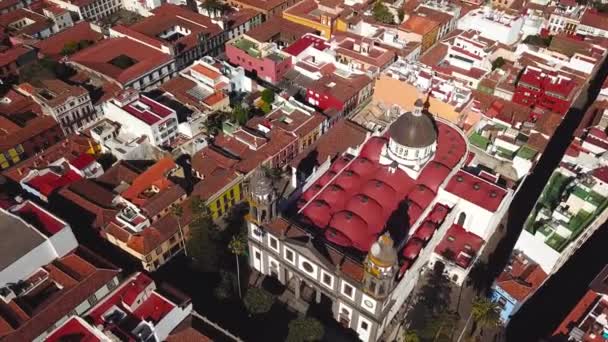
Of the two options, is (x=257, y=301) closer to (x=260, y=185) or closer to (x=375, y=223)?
(x=260, y=185)

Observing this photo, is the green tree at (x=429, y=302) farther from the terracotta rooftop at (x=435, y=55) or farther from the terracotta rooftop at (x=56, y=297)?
the terracotta rooftop at (x=435, y=55)

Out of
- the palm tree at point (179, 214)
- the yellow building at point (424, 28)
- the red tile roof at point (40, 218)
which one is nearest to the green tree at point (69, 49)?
the red tile roof at point (40, 218)

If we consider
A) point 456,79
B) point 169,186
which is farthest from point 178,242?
point 456,79

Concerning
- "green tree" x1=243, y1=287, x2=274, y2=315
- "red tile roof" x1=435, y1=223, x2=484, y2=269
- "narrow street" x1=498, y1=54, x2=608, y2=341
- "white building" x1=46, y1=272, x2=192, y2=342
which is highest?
"white building" x1=46, y1=272, x2=192, y2=342

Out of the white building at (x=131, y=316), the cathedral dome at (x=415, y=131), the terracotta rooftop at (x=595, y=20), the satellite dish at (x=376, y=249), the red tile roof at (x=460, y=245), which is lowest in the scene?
the red tile roof at (x=460, y=245)

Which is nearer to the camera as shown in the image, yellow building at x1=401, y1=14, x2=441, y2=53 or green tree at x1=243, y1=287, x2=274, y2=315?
green tree at x1=243, y1=287, x2=274, y2=315

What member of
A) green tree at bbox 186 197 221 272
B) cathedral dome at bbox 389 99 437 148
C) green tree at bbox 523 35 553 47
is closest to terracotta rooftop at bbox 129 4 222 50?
green tree at bbox 186 197 221 272

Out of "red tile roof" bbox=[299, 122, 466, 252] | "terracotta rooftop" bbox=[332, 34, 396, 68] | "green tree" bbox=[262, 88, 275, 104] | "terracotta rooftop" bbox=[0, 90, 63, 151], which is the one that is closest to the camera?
"red tile roof" bbox=[299, 122, 466, 252]

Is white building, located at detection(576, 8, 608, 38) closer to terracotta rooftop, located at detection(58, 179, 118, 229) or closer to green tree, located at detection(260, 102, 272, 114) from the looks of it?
green tree, located at detection(260, 102, 272, 114)
